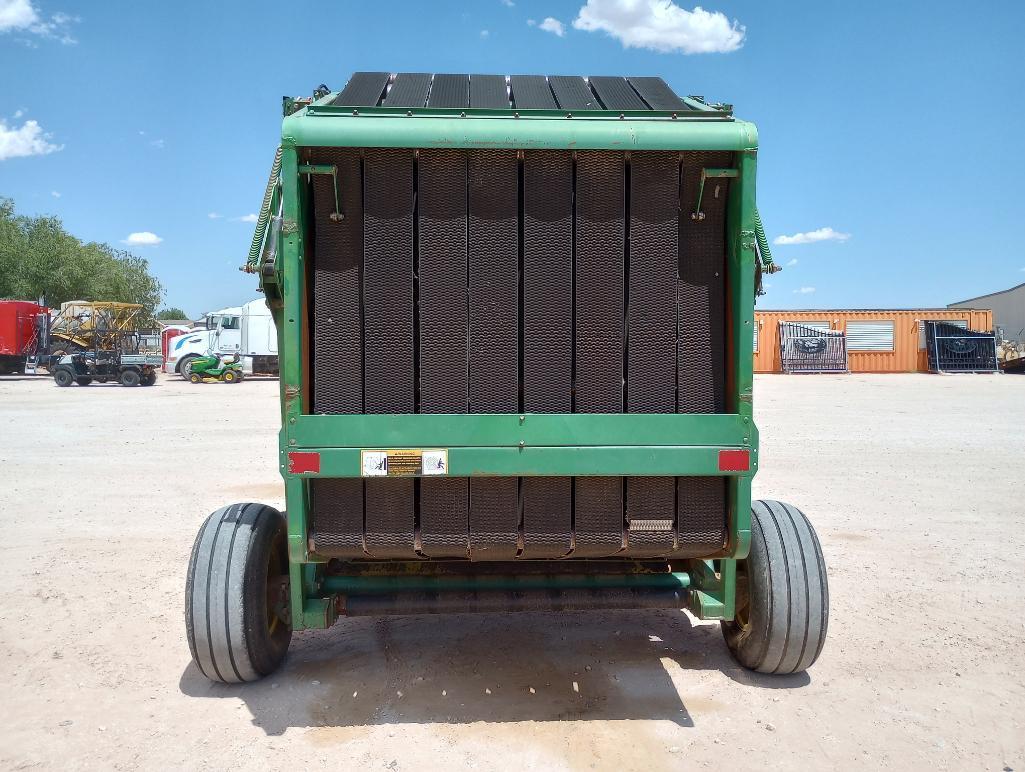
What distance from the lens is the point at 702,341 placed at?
11.0 ft

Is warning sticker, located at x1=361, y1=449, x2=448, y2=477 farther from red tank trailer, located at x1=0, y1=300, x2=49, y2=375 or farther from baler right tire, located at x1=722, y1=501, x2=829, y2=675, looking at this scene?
red tank trailer, located at x1=0, y1=300, x2=49, y2=375

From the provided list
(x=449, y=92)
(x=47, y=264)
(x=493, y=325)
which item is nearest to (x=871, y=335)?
(x=449, y=92)

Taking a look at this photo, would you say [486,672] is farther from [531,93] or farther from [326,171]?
[531,93]

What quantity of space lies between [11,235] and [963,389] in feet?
175

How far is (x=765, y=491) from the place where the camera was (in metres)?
8.94

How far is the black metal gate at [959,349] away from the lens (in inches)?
1393

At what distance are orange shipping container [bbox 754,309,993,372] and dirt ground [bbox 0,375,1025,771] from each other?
98.3ft

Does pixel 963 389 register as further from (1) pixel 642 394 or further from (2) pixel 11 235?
(2) pixel 11 235

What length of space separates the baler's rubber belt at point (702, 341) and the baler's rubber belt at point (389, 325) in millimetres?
1212

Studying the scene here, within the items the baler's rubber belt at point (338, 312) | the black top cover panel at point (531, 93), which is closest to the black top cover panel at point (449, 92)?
the black top cover panel at point (531, 93)

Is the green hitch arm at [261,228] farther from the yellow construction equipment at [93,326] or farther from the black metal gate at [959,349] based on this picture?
the black metal gate at [959,349]

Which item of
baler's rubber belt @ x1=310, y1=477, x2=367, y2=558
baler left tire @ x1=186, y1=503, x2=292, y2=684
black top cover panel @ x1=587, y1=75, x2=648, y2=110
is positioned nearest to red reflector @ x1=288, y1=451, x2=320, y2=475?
baler's rubber belt @ x1=310, y1=477, x2=367, y2=558

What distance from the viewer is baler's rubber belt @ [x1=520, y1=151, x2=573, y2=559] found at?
3.30m

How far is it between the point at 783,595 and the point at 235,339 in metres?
33.5
